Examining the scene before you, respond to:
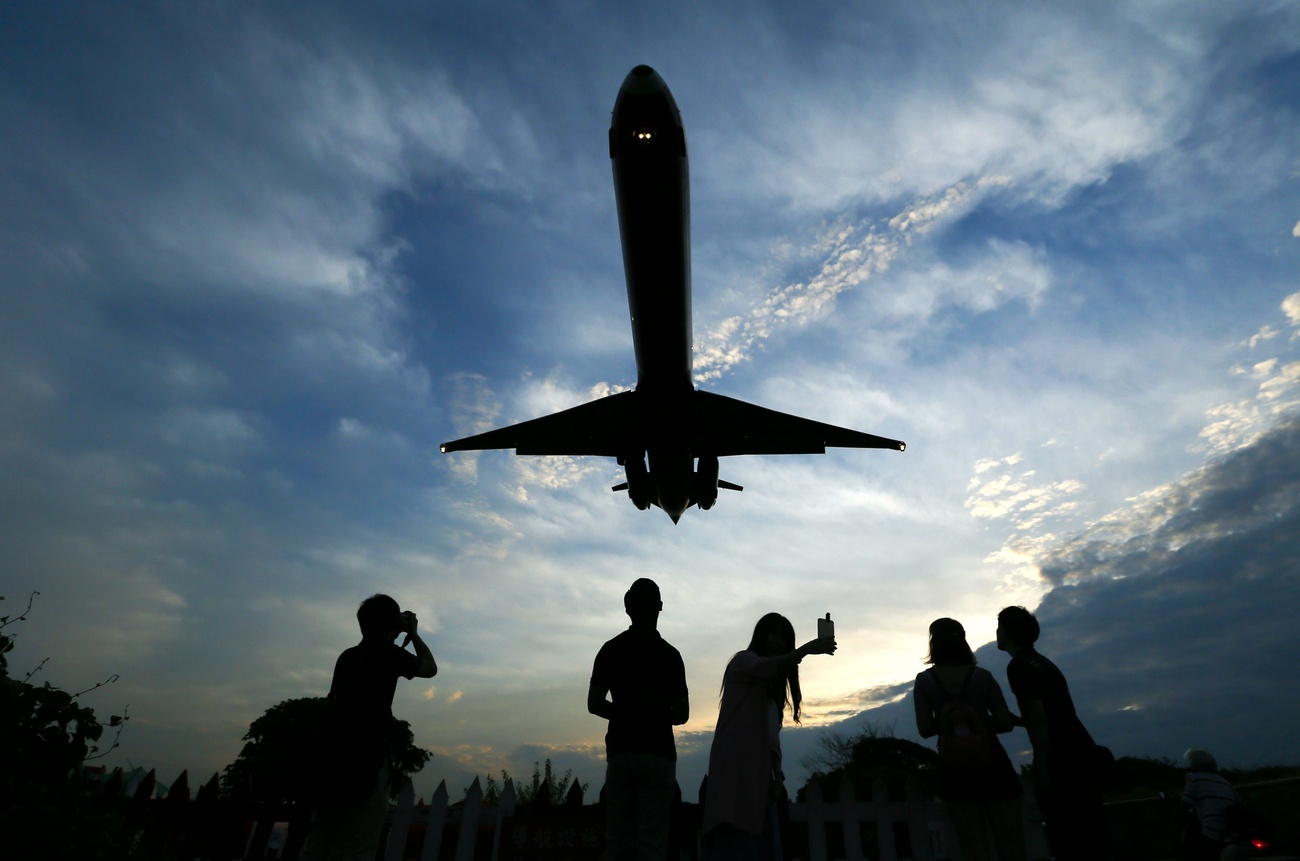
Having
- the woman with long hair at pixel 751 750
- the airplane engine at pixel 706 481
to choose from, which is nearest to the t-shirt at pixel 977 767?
the woman with long hair at pixel 751 750

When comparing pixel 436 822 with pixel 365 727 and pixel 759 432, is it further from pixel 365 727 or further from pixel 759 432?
pixel 759 432

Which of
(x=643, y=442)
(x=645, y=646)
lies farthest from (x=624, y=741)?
(x=643, y=442)

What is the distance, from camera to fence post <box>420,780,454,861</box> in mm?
5785

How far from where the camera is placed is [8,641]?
3135mm

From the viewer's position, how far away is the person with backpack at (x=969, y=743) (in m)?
4.08

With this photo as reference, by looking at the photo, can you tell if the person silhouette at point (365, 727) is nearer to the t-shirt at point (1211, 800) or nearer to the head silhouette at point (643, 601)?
the head silhouette at point (643, 601)

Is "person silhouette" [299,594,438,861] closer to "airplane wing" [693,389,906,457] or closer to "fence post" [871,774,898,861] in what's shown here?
"fence post" [871,774,898,861]

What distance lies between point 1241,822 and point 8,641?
9318mm

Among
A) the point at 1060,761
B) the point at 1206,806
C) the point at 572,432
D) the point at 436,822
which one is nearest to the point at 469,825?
the point at 436,822

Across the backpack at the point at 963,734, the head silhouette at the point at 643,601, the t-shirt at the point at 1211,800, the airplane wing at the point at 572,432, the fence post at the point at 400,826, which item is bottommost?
the fence post at the point at 400,826

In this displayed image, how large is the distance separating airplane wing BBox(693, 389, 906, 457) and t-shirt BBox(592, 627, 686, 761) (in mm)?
11784

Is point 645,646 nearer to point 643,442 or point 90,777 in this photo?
point 90,777

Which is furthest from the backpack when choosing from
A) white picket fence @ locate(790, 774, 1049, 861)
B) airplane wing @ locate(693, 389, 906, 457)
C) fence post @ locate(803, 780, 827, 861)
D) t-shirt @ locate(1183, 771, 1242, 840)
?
airplane wing @ locate(693, 389, 906, 457)

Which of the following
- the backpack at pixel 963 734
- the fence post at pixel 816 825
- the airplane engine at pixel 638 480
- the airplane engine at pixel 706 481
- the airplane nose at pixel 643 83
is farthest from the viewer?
the airplane engine at pixel 706 481
